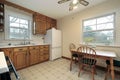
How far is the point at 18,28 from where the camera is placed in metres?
3.39

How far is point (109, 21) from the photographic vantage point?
9.41 ft

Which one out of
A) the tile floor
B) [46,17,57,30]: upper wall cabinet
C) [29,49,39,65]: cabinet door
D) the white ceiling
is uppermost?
the white ceiling

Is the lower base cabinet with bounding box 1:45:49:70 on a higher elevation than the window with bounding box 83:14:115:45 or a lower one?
lower

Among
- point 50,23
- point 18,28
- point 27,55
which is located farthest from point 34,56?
point 50,23

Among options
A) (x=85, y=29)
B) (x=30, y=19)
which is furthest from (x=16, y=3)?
(x=85, y=29)

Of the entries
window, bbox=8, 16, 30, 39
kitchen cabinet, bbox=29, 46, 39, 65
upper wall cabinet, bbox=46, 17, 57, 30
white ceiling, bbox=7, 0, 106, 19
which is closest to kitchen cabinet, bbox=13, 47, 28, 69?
kitchen cabinet, bbox=29, 46, 39, 65

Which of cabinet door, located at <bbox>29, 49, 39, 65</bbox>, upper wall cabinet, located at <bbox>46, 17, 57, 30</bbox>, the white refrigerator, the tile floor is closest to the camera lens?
the tile floor

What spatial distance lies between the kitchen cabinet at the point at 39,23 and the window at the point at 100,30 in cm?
215

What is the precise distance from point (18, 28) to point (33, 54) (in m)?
1.34

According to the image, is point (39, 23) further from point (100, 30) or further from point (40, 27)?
point (100, 30)

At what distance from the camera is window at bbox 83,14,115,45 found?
2.82m

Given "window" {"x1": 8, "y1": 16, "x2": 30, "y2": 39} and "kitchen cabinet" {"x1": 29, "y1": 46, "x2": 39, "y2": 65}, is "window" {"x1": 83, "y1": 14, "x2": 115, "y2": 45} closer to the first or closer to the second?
"kitchen cabinet" {"x1": 29, "y1": 46, "x2": 39, "y2": 65}

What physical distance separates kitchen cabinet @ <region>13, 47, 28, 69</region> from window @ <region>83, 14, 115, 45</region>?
267 centimetres

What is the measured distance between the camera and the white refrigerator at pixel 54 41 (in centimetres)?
402
